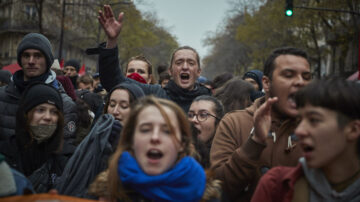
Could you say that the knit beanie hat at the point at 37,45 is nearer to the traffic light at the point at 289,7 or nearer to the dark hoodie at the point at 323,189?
the dark hoodie at the point at 323,189

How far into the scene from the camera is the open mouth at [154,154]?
108 inches

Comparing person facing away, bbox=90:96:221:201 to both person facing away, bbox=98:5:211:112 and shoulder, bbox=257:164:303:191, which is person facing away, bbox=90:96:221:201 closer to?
shoulder, bbox=257:164:303:191

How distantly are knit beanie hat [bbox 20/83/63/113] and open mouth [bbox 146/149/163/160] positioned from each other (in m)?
1.56

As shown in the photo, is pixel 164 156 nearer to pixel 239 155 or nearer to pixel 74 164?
pixel 239 155

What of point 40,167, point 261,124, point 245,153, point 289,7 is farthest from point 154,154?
point 289,7

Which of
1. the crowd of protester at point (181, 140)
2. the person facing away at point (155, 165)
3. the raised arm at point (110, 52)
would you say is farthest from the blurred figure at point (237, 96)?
the person facing away at point (155, 165)

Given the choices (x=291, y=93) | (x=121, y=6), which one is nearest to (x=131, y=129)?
(x=291, y=93)

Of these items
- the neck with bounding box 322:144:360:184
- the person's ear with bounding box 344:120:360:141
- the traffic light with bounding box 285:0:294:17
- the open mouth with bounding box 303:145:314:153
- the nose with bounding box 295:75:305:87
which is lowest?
the neck with bounding box 322:144:360:184

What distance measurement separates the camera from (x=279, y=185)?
8.70ft

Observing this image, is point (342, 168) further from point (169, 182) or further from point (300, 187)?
point (169, 182)

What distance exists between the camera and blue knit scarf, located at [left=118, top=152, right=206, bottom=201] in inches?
105

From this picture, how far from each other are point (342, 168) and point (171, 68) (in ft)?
10.3

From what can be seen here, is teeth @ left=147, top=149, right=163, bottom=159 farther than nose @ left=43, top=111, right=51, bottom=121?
No

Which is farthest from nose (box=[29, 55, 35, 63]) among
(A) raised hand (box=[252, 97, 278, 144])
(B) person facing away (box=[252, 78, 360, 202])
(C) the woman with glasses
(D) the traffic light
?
(D) the traffic light
